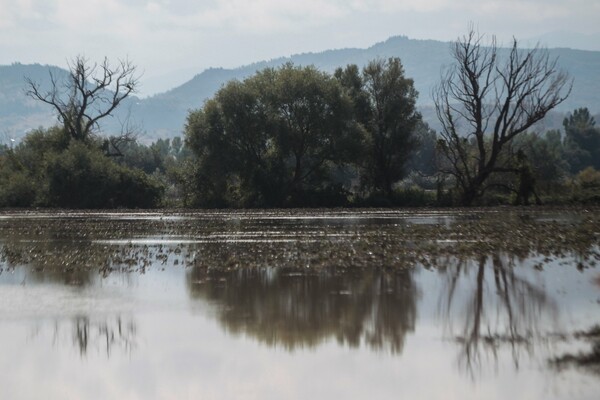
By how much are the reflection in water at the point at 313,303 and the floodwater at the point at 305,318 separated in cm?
5

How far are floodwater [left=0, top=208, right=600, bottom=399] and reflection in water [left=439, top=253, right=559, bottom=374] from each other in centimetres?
5

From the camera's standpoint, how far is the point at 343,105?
64.1m

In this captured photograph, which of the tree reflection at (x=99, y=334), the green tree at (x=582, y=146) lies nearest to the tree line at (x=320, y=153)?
the tree reflection at (x=99, y=334)

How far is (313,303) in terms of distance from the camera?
698 inches

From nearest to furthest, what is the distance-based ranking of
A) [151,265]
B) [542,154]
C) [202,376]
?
[202,376] < [151,265] < [542,154]

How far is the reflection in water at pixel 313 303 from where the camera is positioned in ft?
48.5

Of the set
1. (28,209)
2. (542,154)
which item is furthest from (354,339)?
(542,154)

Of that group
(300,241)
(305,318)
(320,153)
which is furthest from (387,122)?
(305,318)

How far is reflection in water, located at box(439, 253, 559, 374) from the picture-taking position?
44.9 ft

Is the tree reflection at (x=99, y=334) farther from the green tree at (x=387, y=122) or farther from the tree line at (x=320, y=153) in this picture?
the green tree at (x=387, y=122)

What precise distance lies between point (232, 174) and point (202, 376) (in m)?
53.1

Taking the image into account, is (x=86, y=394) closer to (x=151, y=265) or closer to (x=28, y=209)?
(x=151, y=265)

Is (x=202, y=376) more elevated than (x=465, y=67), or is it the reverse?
(x=465, y=67)

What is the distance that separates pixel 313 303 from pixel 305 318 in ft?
4.91
